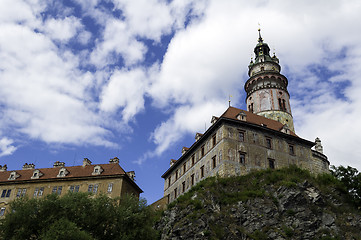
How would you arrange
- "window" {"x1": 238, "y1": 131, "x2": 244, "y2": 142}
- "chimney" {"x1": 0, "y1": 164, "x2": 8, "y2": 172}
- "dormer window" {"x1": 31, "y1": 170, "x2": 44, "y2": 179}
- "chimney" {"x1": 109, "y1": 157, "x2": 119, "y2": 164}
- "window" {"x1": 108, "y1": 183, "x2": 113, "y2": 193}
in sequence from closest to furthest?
"window" {"x1": 238, "y1": 131, "x2": 244, "y2": 142}
"window" {"x1": 108, "y1": 183, "x2": 113, "y2": 193}
"dormer window" {"x1": 31, "y1": 170, "x2": 44, "y2": 179}
"chimney" {"x1": 109, "y1": 157, "x2": 119, "y2": 164}
"chimney" {"x1": 0, "y1": 164, "x2": 8, "y2": 172}

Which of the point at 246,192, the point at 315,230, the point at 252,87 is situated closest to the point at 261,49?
the point at 252,87

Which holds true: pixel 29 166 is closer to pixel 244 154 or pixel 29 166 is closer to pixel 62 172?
pixel 62 172

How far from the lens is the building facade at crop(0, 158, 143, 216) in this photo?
170 ft

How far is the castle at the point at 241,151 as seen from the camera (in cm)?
4406

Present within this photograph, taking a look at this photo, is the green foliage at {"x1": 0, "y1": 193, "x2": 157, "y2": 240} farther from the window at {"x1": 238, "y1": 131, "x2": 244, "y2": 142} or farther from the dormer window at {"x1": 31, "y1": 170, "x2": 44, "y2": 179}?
the dormer window at {"x1": 31, "y1": 170, "x2": 44, "y2": 179}

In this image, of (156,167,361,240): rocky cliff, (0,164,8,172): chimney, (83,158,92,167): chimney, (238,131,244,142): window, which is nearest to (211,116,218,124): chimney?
(238,131,244,142): window

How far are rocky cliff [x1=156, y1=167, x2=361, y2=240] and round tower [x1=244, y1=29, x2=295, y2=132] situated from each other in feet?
63.3

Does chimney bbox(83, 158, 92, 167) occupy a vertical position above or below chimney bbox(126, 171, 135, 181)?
above

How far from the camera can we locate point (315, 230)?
112ft

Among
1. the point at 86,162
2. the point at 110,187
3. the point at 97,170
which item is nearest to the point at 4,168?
the point at 86,162

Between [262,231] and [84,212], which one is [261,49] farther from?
[84,212]

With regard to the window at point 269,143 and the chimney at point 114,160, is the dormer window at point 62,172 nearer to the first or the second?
the chimney at point 114,160

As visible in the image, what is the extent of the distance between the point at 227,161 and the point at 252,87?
25.5 metres

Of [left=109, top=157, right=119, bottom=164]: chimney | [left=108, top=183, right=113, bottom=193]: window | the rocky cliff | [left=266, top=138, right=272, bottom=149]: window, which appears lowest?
the rocky cliff
